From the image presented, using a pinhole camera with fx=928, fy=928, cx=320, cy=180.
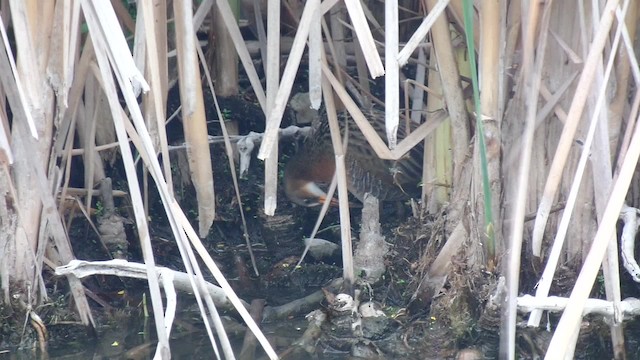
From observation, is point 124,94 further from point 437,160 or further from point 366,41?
point 437,160

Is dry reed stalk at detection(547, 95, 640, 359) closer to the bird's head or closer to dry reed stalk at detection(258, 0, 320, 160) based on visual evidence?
dry reed stalk at detection(258, 0, 320, 160)

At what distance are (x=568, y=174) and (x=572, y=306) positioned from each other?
2.85ft

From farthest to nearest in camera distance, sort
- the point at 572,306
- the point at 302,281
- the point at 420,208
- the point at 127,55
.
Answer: the point at 302,281 → the point at 420,208 → the point at 127,55 → the point at 572,306

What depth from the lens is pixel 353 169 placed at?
4.04 m

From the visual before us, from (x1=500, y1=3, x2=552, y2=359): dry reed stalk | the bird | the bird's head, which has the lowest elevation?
the bird's head

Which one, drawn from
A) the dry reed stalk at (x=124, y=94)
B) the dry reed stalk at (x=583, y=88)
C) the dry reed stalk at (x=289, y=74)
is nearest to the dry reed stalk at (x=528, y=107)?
the dry reed stalk at (x=583, y=88)

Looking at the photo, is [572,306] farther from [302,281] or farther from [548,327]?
[302,281]

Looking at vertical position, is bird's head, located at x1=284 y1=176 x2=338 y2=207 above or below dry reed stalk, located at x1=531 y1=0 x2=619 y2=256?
below

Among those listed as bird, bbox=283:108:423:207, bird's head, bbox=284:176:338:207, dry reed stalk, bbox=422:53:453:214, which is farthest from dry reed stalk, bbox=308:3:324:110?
bird's head, bbox=284:176:338:207

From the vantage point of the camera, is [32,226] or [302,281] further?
[302,281]

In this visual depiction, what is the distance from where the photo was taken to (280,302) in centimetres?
345

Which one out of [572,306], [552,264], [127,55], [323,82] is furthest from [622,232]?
[127,55]

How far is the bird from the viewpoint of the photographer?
3777 mm

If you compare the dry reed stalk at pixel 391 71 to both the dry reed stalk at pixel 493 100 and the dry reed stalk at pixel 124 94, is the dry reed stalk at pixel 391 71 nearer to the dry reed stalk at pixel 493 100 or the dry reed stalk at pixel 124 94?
the dry reed stalk at pixel 493 100
